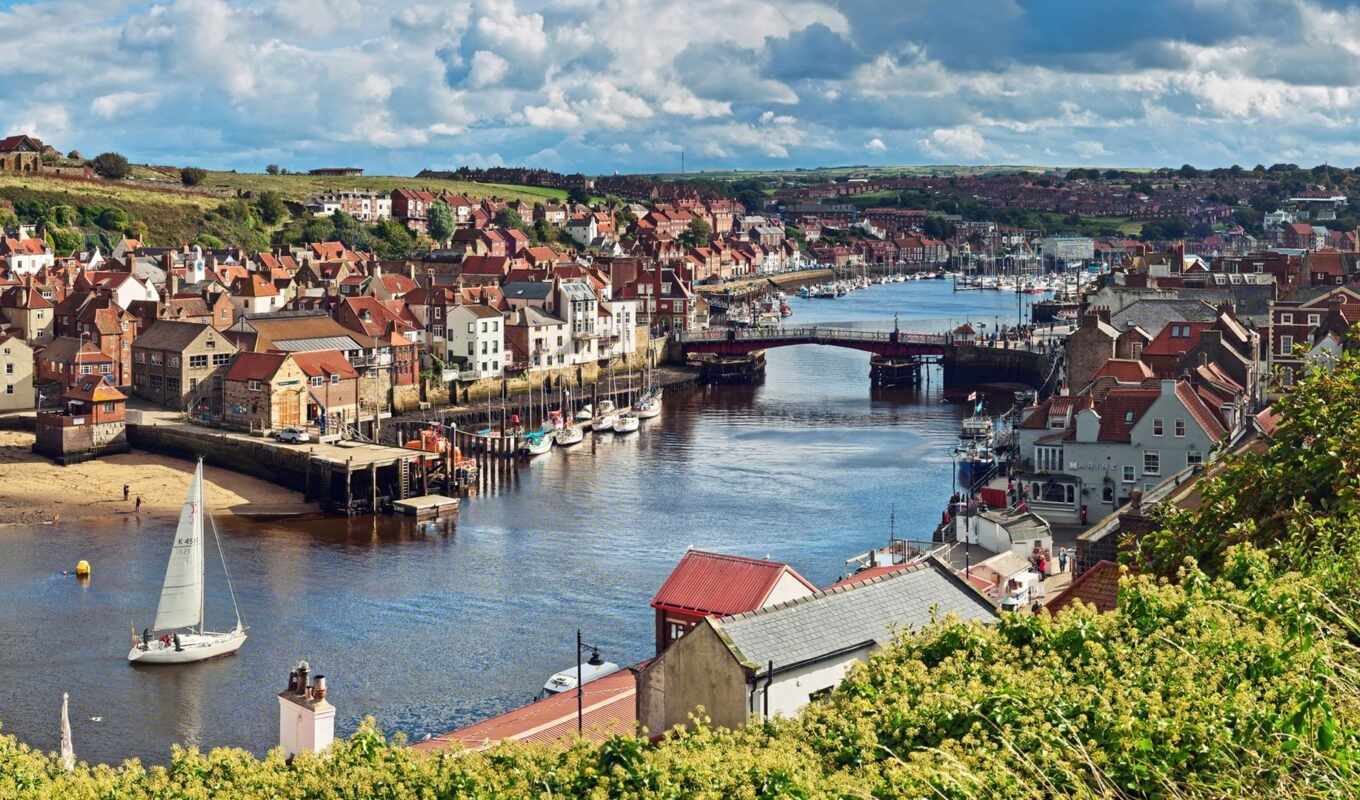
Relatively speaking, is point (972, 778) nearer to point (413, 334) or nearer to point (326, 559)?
point (326, 559)

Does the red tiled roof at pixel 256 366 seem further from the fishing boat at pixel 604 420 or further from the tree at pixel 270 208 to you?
the tree at pixel 270 208

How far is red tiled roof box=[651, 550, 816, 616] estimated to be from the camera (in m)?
23.6

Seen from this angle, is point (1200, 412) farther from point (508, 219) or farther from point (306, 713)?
point (508, 219)

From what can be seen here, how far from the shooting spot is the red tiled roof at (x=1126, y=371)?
48.4 m

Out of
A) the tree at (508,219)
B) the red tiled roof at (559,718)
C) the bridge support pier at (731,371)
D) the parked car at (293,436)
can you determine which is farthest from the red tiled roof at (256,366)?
the tree at (508,219)

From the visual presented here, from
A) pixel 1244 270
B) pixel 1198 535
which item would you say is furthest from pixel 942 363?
pixel 1198 535

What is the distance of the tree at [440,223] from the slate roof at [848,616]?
4640 inches

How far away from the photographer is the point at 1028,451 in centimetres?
4672

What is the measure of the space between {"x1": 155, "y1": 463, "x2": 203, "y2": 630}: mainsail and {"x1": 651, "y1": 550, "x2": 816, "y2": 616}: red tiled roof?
1486 cm

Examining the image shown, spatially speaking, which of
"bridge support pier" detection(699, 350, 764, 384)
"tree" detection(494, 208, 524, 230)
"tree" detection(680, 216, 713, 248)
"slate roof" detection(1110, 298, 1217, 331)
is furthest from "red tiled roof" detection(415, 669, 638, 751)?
"tree" detection(680, 216, 713, 248)

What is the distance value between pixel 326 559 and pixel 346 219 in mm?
88678

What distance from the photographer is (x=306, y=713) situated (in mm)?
23875

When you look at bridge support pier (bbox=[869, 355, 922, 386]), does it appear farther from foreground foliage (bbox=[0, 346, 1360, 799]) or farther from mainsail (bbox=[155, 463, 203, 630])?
foreground foliage (bbox=[0, 346, 1360, 799])

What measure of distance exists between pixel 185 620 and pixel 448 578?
26.0ft
